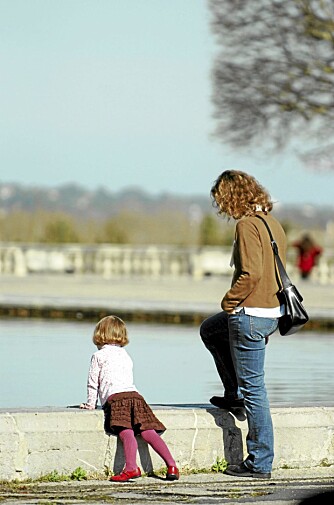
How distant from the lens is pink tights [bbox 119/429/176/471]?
717 centimetres

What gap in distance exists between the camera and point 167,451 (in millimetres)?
7203

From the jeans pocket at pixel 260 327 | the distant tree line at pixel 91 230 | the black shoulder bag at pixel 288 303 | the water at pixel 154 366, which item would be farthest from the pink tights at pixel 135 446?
the distant tree line at pixel 91 230

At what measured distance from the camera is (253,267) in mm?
7281

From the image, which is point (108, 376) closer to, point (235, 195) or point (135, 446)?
point (135, 446)

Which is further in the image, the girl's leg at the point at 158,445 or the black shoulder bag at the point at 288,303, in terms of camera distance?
the black shoulder bag at the point at 288,303

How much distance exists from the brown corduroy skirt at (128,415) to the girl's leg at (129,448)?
0.03m

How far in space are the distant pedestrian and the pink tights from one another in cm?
3059

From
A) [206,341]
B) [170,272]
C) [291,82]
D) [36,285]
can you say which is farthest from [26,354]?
[170,272]

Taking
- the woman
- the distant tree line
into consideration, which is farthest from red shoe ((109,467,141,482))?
the distant tree line

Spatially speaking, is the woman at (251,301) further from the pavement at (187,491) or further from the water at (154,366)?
the water at (154,366)

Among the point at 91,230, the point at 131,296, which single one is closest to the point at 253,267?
the point at 131,296

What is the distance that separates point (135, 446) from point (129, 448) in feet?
0.15

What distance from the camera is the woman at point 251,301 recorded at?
24.0ft

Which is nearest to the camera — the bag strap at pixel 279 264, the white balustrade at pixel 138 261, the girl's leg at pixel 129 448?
the girl's leg at pixel 129 448
